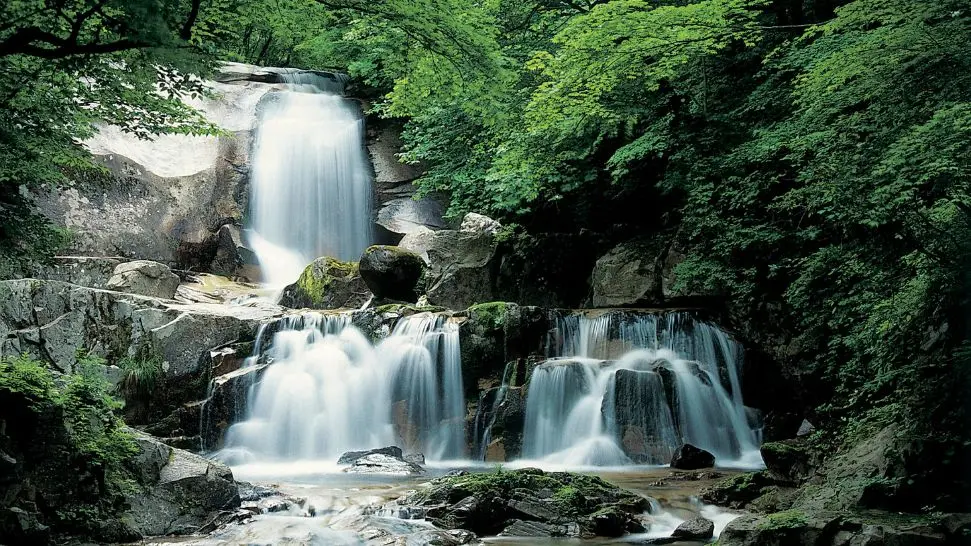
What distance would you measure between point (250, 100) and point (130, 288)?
383 inches

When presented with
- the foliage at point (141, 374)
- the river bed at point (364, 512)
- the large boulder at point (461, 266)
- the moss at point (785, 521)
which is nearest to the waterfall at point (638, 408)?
the river bed at point (364, 512)

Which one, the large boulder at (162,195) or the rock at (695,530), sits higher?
the large boulder at (162,195)

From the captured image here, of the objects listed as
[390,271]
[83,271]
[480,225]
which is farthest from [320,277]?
[83,271]

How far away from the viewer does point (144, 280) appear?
16016 millimetres

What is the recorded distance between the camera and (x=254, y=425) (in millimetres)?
13086

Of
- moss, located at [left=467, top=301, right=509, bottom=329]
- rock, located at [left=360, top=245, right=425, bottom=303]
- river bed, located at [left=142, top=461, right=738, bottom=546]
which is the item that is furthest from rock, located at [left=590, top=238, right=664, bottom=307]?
river bed, located at [left=142, top=461, right=738, bottom=546]

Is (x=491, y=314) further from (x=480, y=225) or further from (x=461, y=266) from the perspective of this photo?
(x=480, y=225)

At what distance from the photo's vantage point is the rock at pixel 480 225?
58.2ft

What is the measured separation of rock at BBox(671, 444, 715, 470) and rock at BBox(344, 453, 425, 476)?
3.75 m

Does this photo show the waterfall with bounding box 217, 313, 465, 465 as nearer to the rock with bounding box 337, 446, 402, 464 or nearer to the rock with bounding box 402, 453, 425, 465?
the rock with bounding box 402, 453, 425, 465

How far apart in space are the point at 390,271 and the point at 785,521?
11557 mm

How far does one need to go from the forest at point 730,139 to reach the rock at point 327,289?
12.0ft

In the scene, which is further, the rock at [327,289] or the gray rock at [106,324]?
the rock at [327,289]

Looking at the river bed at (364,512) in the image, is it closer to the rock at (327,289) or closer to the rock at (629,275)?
the rock at (629,275)
